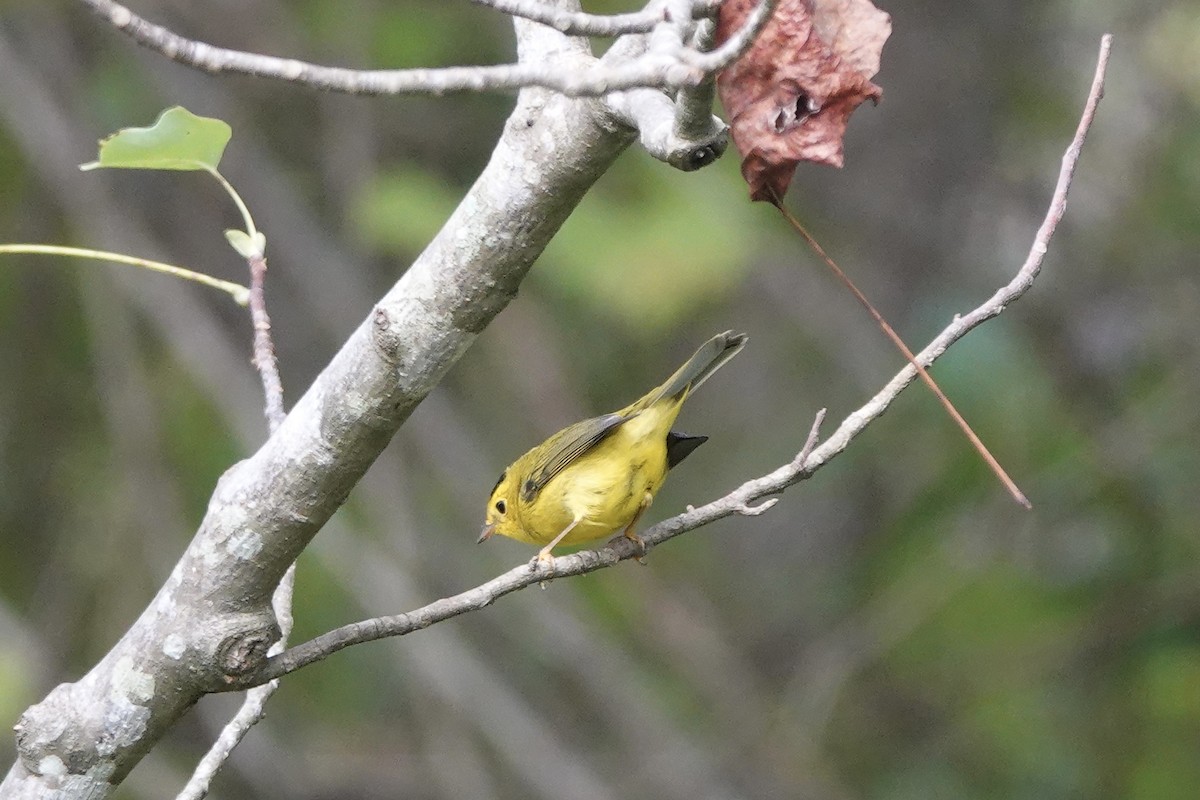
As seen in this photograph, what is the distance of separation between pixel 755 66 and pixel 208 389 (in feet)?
14.7

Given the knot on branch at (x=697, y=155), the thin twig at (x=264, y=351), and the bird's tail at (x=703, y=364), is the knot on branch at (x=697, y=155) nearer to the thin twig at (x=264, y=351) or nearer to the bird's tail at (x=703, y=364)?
the thin twig at (x=264, y=351)

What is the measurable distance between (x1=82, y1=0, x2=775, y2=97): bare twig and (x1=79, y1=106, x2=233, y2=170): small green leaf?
740 mm

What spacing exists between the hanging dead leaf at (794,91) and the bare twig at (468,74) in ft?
0.73

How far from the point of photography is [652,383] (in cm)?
713

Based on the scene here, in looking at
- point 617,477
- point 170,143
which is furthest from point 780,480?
point 617,477

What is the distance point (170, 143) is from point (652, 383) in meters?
5.10

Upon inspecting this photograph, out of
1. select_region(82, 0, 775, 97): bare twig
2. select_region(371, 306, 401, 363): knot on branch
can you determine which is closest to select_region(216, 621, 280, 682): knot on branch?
select_region(371, 306, 401, 363): knot on branch

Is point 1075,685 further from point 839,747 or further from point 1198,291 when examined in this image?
point 1198,291

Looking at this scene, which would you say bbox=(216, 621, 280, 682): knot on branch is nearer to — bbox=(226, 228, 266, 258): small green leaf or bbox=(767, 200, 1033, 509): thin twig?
bbox=(226, 228, 266, 258): small green leaf

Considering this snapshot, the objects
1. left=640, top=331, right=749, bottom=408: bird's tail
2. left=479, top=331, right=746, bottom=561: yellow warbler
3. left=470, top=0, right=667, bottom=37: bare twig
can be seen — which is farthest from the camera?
left=479, top=331, right=746, bottom=561: yellow warbler

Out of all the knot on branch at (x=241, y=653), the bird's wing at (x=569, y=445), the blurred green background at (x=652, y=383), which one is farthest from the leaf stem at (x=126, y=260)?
the blurred green background at (x=652, y=383)

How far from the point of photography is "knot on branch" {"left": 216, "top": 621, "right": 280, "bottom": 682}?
2033 mm

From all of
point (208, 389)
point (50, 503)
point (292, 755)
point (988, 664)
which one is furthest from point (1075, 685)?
point (50, 503)

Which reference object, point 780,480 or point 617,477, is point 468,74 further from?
point 617,477
